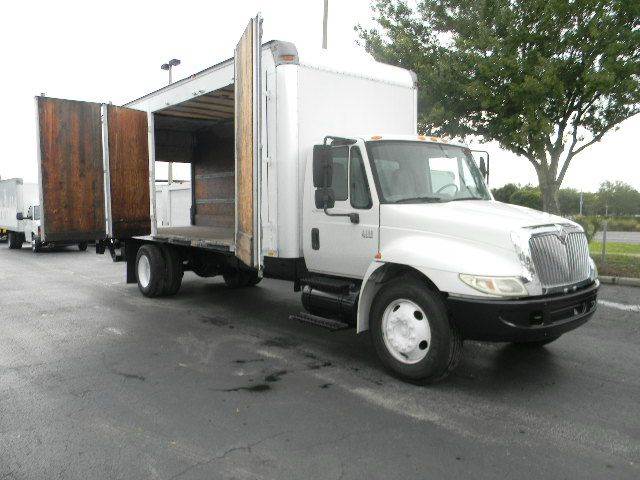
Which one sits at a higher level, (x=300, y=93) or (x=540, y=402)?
(x=300, y=93)

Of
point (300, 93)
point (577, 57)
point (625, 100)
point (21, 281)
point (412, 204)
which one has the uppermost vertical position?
point (577, 57)

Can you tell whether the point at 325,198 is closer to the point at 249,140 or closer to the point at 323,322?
the point at 249,140

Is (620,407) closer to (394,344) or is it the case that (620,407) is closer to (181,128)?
(394,344)

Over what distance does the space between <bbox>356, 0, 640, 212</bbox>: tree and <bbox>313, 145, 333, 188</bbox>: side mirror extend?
23.3 feet

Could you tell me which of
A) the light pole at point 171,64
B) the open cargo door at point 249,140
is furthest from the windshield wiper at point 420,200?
the light pole at point 171,64

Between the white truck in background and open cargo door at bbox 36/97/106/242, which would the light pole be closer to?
the white truck in background

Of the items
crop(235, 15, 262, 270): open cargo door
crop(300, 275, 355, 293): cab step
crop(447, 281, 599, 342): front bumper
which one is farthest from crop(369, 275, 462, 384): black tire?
crop(235, 15, 262, 270): open cargo door

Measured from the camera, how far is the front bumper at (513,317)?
4.40 m

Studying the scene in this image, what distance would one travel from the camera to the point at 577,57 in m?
11.5

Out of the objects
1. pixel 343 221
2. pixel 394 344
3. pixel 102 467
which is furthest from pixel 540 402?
pixel 102 467

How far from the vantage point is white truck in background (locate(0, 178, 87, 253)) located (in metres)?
21.0

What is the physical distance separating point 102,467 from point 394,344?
2700mm

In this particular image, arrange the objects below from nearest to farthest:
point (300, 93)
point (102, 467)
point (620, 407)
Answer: point (102, 467) → point (620, 407) → point (300, 93)

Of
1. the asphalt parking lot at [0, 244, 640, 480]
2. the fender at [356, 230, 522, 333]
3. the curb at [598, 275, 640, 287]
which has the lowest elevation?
the asphalt parking lot at [0, 244, 640, 480]
